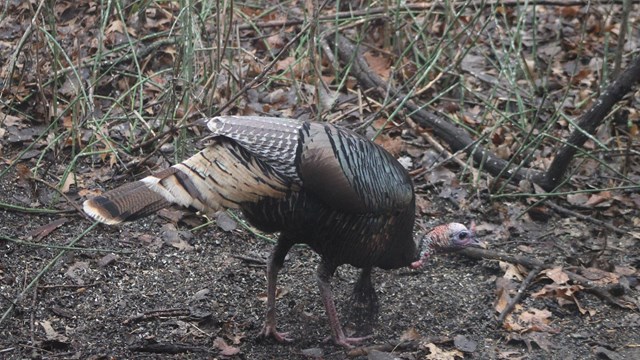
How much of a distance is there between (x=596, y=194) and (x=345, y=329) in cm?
244

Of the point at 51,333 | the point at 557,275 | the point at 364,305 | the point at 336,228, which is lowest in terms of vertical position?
the point at 557,275

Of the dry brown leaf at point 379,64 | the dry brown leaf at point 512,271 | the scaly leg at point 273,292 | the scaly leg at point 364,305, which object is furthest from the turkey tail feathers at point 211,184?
the dry brown leaf at point 379,64

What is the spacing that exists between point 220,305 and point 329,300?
2.15 feet

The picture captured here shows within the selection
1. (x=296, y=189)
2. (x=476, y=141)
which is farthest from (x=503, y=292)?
(x=296, y=189)

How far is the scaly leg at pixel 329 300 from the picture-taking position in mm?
4523

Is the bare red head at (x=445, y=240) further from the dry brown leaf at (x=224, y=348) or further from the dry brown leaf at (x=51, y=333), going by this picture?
the dry brown leaf at (x=51, y=333)

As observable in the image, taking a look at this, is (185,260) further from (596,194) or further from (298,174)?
(596,194)

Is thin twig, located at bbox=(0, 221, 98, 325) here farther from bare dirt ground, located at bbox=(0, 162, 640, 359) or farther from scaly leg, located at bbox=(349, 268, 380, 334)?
scaly leg, located at bbox=(349, 268, 380, 334)

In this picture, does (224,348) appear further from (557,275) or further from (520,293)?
(557,275)

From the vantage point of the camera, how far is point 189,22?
506 cm

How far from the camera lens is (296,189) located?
417cm

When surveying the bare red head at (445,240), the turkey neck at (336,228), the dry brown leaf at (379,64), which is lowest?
the bare red head at (445,240)

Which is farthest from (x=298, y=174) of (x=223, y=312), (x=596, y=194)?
(x=596, y=194)

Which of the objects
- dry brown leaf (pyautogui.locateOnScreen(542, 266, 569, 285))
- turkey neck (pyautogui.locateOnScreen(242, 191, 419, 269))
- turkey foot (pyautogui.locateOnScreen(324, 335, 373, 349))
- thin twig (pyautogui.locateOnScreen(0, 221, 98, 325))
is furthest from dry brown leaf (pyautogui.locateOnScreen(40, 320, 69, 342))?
dry brown leaf (pyautogui.locateOnScreen(542, 266, 569, 285))
